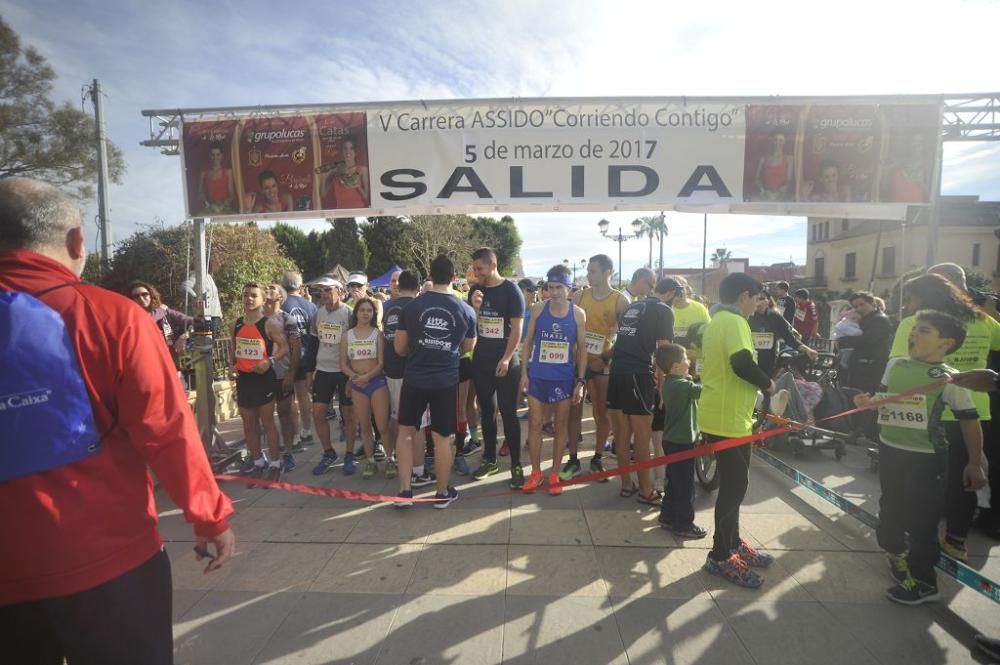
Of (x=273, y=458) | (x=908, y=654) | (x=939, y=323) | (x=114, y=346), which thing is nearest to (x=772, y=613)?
(x=908, y=654)

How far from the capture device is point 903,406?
8.82 ft

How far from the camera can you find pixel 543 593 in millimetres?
2775

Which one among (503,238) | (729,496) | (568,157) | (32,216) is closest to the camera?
(32,216)

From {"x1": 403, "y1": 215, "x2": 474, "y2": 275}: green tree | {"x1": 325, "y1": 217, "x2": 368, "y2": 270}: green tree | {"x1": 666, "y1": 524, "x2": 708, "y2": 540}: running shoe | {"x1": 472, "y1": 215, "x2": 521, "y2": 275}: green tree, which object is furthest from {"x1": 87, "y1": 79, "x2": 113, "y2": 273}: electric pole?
{"x1": 472, "y1": 215, "x2": 521, "y2": 275}: green tree

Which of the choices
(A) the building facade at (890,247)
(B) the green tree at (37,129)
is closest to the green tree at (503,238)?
(A) the building facade at (890,247)

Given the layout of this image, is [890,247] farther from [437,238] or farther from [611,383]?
[611,383]

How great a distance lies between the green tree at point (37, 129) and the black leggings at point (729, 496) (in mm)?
19093

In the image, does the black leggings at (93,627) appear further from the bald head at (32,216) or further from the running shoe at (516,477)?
the running shoe at (516,477)

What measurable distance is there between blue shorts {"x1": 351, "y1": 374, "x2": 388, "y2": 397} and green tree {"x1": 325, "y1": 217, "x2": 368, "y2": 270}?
30.8 m

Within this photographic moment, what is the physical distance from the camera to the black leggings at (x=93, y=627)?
130 centimetres

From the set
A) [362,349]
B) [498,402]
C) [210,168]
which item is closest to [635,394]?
[498,402]

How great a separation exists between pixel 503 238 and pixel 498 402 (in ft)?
143

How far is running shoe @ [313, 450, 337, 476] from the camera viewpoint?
Result: 15.8 ft

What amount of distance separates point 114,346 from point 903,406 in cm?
364
